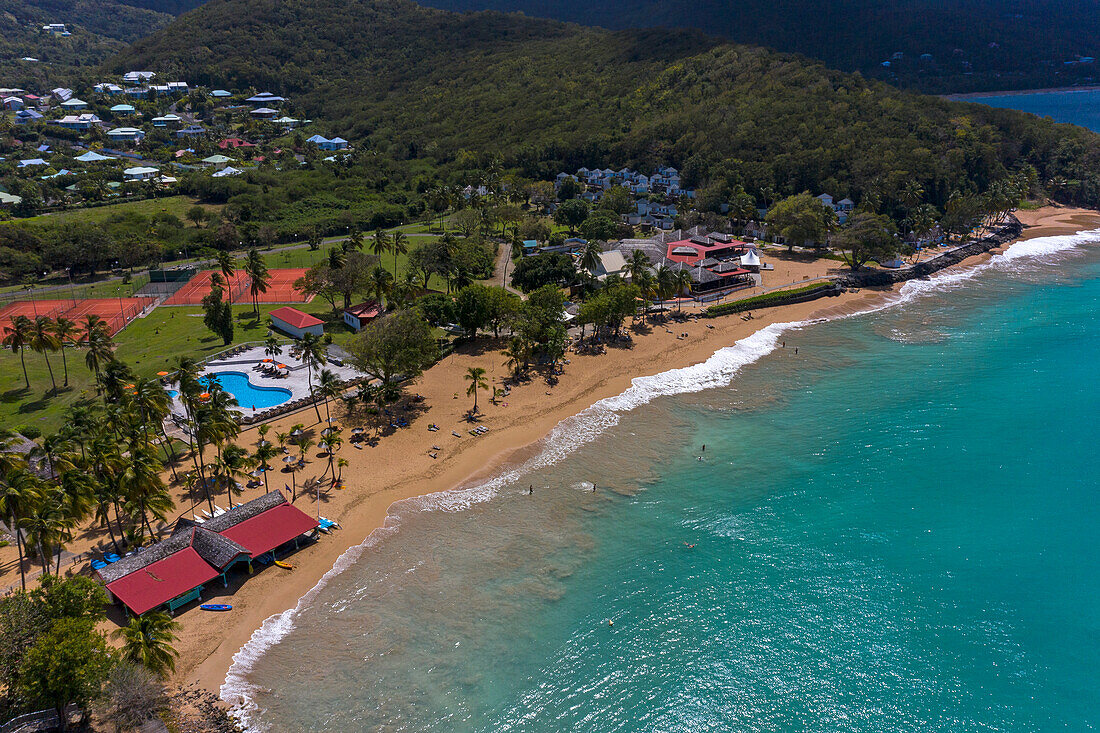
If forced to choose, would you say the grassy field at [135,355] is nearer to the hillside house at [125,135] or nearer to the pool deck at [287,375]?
the pool deck at [287,375]

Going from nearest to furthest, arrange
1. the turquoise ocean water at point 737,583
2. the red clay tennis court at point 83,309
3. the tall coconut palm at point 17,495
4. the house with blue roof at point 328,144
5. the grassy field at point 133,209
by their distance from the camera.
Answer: the turquoise ocean water at point 737,583 → the tall coconut palm at point 17,495 → the red clay tennis court at point 83,309 → the grassy field at point 133,209 → the house with blue roof at point 328,144

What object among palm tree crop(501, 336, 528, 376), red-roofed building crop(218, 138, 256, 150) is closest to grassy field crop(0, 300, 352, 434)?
palm tree crop(501, 336, 528, 376)

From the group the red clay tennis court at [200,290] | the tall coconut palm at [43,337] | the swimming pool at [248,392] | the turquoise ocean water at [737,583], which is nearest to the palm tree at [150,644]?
the turquoise ocean water at [737,583]

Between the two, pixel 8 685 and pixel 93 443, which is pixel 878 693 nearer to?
pixel 8 685

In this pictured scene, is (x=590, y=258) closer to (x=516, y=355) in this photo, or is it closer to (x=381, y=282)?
(x=516, y=355)

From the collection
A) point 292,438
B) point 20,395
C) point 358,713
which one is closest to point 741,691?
point 358,713

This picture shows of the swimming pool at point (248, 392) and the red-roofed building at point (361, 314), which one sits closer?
the swimming pool at point (248, 392)
